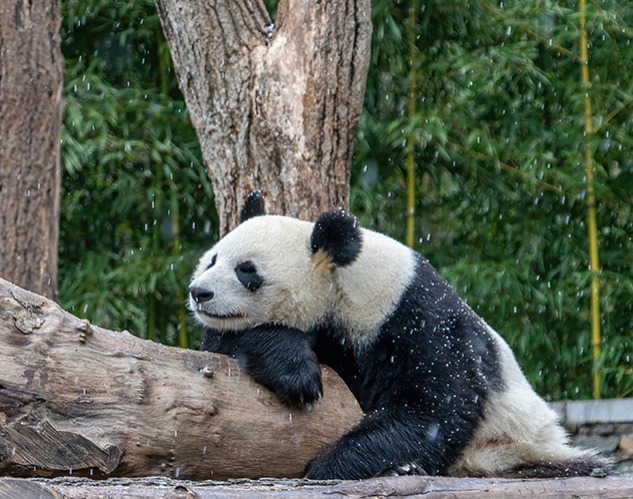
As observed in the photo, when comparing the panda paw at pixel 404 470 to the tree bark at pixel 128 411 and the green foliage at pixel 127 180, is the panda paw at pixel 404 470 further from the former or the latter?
the green foliage at pixel 127 180

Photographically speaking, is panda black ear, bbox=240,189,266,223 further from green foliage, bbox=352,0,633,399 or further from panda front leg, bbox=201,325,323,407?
green foliage, bbox=352,0,633,399

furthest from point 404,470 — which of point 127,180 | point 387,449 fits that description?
point 127,180

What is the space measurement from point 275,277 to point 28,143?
1.64 metres

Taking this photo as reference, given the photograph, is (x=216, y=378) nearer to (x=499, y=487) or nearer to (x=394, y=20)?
(x=499, y=487)

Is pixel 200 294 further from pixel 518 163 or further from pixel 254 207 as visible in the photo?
pixel 518 163

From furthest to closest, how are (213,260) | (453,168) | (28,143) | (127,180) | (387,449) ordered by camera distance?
1. (453,168)
2. (127,180)
3. (28,143)
4. (213,260)
5. (387,449)

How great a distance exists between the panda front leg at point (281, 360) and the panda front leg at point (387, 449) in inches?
5.9

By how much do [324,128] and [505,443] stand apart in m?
1.45

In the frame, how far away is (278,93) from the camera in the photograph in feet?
12.1

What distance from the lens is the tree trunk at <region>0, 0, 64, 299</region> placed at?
388cm

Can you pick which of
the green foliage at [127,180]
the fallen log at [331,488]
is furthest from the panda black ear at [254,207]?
the green foliage at [127,180]

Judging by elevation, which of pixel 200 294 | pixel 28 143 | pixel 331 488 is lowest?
pixel 331 488

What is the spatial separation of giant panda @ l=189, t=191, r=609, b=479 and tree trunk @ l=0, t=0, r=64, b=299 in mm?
1289

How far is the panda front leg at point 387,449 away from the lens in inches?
99.3
